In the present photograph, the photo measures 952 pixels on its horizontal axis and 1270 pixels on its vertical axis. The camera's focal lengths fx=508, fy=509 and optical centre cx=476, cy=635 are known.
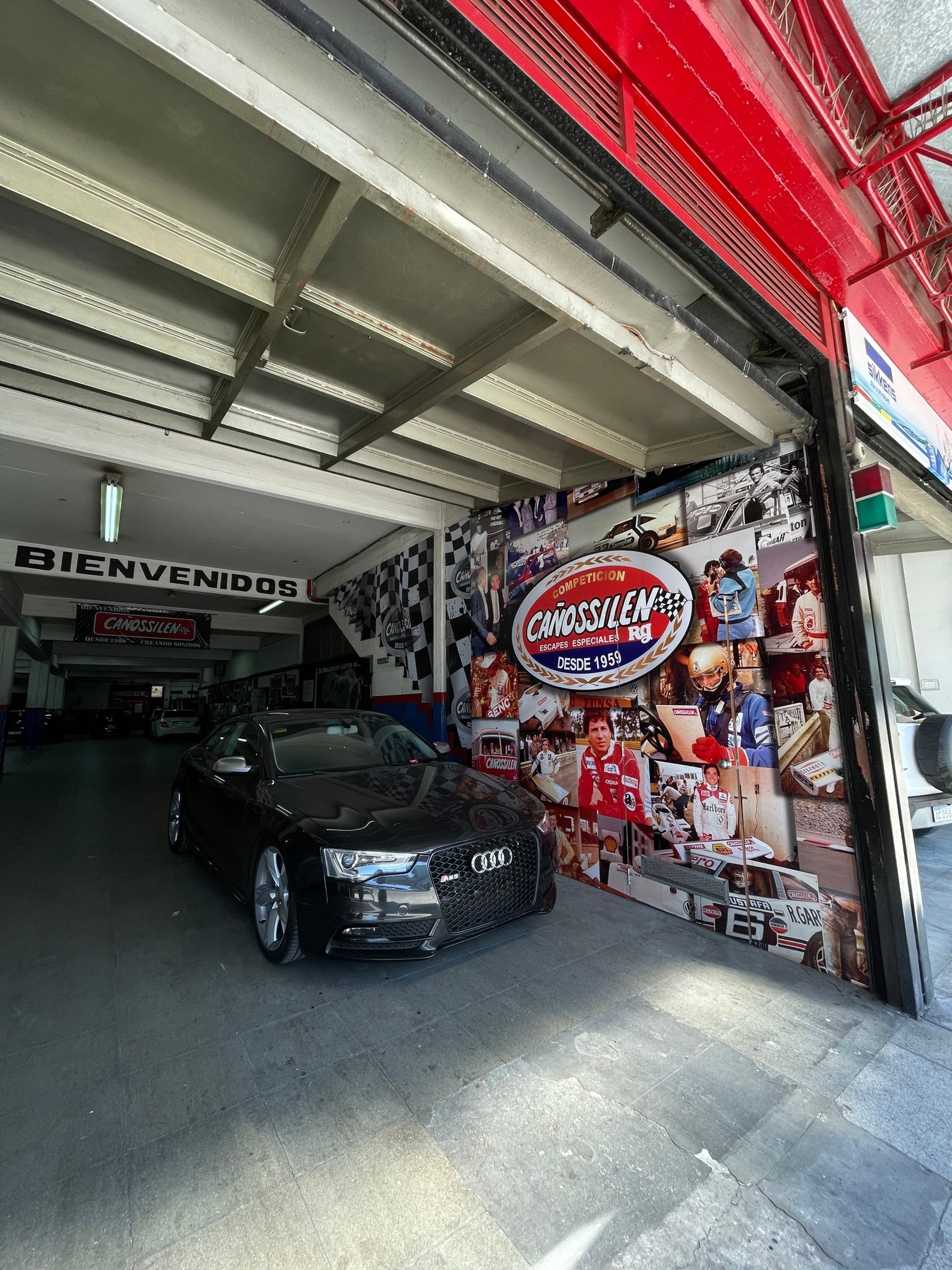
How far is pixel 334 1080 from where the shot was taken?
1755 millimetres

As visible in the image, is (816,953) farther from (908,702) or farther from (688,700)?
(908,702)

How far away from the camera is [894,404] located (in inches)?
123

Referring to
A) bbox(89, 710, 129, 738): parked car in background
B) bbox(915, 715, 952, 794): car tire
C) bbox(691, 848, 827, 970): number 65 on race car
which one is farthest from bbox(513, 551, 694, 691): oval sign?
bbox(89, 710, 129, 738): parked car in background

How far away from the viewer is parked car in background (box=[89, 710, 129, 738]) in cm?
2211

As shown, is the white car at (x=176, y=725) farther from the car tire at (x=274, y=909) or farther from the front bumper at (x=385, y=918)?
the front bumper at (x=385, y=918)

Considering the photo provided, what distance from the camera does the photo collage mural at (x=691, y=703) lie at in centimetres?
265

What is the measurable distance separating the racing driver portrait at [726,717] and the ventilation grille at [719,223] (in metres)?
1.78

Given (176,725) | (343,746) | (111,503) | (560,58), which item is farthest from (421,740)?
(176,725)

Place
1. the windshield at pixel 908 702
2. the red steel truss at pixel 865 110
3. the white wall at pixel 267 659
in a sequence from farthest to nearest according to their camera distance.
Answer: the white wall at pixel 267 659, the windshield at pixel 908 702, the red steel truss at pixel 865 110

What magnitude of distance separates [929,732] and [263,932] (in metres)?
5.07

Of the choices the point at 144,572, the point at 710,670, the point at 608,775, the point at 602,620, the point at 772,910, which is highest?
the point at 144,572

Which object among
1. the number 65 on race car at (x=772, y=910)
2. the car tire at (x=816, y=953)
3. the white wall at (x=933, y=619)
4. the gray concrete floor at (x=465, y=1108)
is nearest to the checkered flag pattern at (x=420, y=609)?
the gray concrete floor at (x=465, y=1108)

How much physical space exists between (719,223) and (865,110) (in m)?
0.81

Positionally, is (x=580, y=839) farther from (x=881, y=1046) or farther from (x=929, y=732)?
(x=929, y=732)
